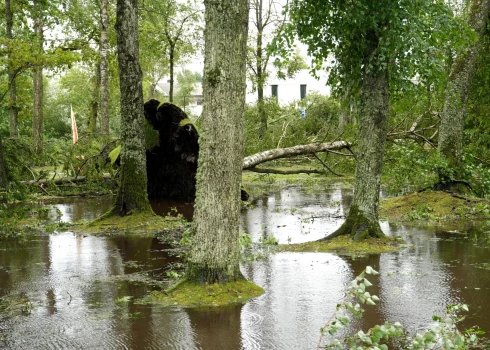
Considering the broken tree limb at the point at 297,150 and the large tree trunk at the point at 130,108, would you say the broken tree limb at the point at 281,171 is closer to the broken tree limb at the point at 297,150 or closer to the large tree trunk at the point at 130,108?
the broken tree limb at the point at 297,150

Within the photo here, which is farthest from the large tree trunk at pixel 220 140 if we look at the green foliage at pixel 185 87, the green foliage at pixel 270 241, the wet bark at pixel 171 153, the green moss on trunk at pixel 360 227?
the green foliage at pixel 185 87

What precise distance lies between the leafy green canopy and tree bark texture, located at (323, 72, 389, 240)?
10.9 inches

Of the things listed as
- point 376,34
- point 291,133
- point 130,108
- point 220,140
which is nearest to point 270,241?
point 376,34

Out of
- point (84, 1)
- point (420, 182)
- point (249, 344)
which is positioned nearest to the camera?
point (249, 344)

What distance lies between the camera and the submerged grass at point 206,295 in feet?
23.1

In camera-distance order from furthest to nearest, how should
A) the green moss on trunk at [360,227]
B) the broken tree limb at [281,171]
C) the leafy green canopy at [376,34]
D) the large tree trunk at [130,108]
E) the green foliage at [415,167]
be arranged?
the broken tree limb at [281,171]
the green foliage at [415,167]
the large tree trunk at [130,108]
the green moss on trunk at [360,227]
the leafy green canopy at [376,34]

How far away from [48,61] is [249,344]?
57.9 ft

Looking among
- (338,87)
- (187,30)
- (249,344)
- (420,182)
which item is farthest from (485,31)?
(187,30)

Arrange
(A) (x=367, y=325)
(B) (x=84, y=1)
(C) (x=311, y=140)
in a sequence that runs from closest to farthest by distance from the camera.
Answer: (A) (x=367, y=325), (C) (x=311, y=140), (B) (x=84, y=1)

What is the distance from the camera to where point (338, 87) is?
11234 mm

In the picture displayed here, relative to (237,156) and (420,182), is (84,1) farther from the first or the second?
(237,156)

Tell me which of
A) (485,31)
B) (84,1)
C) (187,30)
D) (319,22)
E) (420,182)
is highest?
(84,1)

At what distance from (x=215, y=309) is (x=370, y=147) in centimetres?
469

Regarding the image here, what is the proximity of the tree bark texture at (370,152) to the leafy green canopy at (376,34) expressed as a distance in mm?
278
